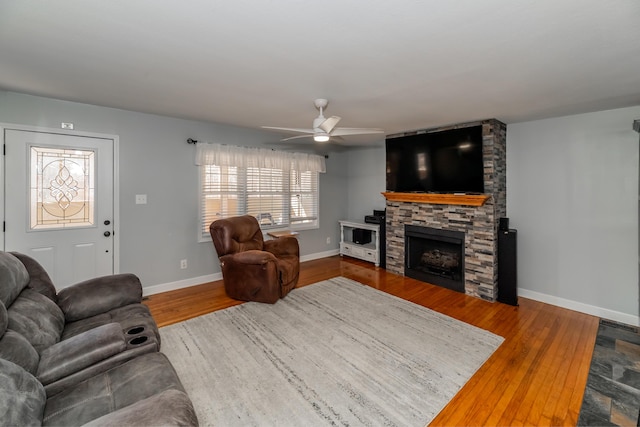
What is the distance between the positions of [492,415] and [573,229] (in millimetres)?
2781

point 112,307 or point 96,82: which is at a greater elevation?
point 96,82

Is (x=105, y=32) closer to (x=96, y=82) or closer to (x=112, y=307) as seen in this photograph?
(x=96, y=82)

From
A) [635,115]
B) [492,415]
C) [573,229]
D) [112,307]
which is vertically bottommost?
[492,415]

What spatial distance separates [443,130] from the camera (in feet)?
13.2

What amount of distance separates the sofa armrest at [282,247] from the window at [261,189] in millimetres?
777

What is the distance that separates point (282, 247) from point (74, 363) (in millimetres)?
2865

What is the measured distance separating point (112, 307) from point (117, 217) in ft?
5.73

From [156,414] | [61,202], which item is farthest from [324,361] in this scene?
[61,202]

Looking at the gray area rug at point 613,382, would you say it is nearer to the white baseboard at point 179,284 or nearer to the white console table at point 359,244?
the white console table at point 359,244

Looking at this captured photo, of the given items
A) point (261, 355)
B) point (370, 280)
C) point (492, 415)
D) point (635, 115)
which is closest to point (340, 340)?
point (261, 355)

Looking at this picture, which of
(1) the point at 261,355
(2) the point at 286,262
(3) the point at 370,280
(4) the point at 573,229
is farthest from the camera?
(3) the point at 370,280

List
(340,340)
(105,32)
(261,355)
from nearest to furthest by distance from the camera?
(105,32) < (261,355) < (340,340)

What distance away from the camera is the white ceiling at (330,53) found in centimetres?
147

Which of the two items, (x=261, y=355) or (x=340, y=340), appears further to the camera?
(x=340, y=340)
